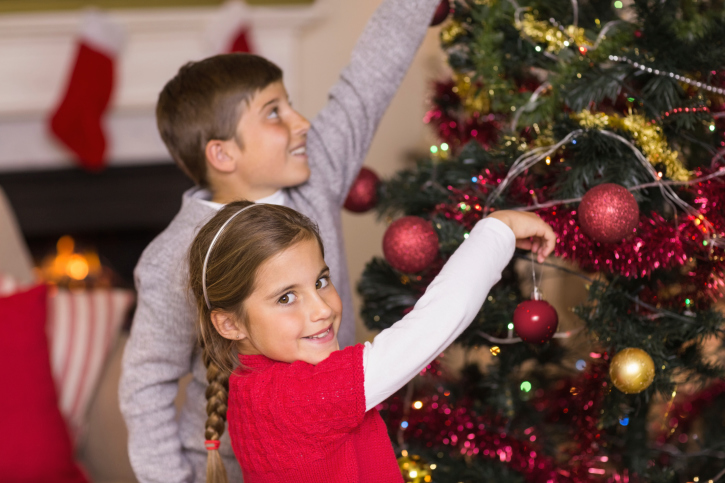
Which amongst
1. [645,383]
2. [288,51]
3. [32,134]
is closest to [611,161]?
[645,383]

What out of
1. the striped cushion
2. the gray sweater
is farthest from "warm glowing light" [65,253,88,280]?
the gray sweater

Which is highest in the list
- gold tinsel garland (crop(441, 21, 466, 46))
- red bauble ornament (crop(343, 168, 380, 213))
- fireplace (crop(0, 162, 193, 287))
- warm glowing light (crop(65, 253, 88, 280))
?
gold tinsel garland (crop(441, 21, 466, 46))

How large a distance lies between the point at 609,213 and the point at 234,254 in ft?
1.45

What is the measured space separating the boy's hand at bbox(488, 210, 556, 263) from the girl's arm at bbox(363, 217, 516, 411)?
0.22ft

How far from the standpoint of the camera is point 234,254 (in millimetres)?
817

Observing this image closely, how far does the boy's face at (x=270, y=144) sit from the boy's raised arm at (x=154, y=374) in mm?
→ 211

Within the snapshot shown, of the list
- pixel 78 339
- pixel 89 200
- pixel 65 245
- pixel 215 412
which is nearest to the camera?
pixel 215 412

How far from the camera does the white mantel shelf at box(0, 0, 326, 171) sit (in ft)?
7.01

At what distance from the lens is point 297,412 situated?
76 centimetres

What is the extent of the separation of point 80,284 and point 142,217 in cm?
35

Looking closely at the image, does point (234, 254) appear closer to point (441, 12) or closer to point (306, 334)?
point (306, 334)

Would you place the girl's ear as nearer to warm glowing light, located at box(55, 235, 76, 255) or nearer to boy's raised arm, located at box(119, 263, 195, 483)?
boy's raised arm, located at box(119, 263, 195, 483)

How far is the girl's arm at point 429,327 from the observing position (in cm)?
75

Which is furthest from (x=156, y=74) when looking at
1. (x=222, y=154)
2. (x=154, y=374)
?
(x=154, y=374)
